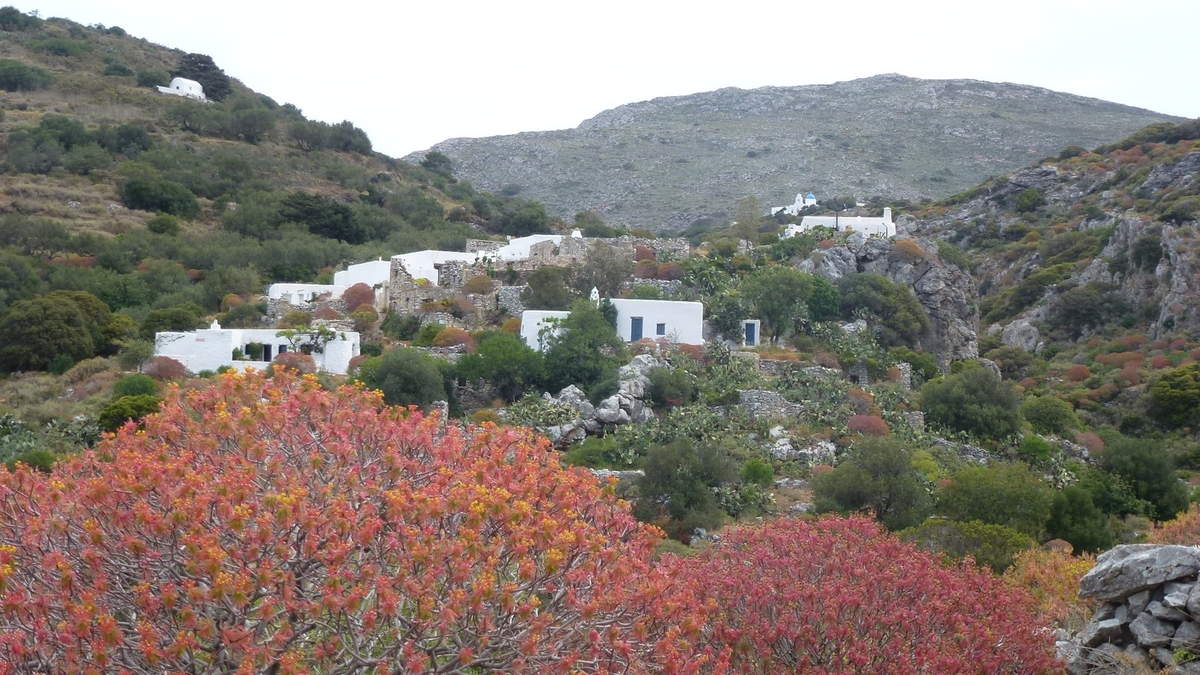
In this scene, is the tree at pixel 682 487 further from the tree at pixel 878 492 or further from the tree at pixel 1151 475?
the tree at pixel 1151 475

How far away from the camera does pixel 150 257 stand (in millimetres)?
43812

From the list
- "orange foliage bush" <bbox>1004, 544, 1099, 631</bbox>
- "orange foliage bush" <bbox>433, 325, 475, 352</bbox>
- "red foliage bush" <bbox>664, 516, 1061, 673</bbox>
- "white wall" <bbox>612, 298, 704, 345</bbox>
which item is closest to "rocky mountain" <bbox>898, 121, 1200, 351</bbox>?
"white wall" <bbox>612, 298, 704, 345</bbox>

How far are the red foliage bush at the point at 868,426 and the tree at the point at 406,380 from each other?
1065cm

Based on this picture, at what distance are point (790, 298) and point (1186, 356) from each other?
16.2 meters

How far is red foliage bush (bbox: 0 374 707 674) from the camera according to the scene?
21.3ft

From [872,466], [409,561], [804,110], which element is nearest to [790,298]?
[872,466]

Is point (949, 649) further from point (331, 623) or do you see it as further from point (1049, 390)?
point (1049, 390)

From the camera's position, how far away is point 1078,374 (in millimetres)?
41250

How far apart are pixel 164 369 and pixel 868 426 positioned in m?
19.0

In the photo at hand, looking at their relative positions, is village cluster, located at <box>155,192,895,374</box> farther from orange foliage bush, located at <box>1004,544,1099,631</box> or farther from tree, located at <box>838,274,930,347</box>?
orange foliage bush, located at <box>1004,544,1099,631</box>

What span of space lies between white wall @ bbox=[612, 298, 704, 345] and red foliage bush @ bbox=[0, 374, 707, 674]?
82.9ft

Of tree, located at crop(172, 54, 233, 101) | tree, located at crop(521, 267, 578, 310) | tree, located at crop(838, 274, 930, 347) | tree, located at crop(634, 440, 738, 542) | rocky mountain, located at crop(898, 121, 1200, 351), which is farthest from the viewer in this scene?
tree, located at crop(172, 54, 233, 101)

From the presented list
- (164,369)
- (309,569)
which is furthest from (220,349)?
(309,569)

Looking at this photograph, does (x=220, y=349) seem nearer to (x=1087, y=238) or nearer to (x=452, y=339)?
(x=452, y=339)
